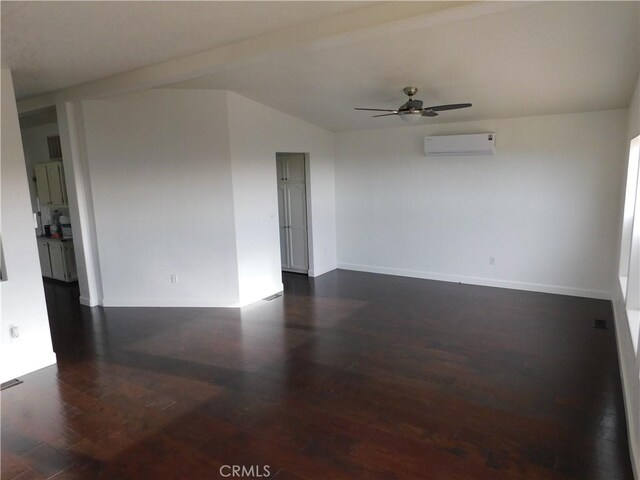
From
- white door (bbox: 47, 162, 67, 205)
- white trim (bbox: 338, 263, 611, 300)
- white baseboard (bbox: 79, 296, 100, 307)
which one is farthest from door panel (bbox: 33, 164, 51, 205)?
white trim (bbox: 338, 263, 611, 300)

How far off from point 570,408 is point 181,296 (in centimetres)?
466

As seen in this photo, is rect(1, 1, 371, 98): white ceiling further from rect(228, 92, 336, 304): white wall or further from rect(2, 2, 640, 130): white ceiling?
rect(228, 92, 336, 304): white wall

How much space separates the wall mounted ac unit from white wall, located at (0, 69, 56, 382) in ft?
16.9

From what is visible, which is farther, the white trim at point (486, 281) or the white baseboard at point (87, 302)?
the white baseboard at point (87, 302)

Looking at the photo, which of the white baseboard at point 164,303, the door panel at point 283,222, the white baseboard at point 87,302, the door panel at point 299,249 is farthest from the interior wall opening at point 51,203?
the door panel at point 299,249

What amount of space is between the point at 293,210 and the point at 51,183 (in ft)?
13.2

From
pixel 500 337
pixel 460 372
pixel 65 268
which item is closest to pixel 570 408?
pixel 460 372

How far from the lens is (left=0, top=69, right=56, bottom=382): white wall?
376 centimetres

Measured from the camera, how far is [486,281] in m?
6.41

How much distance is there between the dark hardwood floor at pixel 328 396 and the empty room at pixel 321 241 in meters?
0.02

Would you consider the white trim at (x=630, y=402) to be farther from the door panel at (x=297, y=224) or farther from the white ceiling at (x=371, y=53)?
the door panel at (x=297, y=224)

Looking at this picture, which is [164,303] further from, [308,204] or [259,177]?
[308,204]

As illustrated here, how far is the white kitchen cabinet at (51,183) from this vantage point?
6.70 metres

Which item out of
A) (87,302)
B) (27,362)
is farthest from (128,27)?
(87,302)
